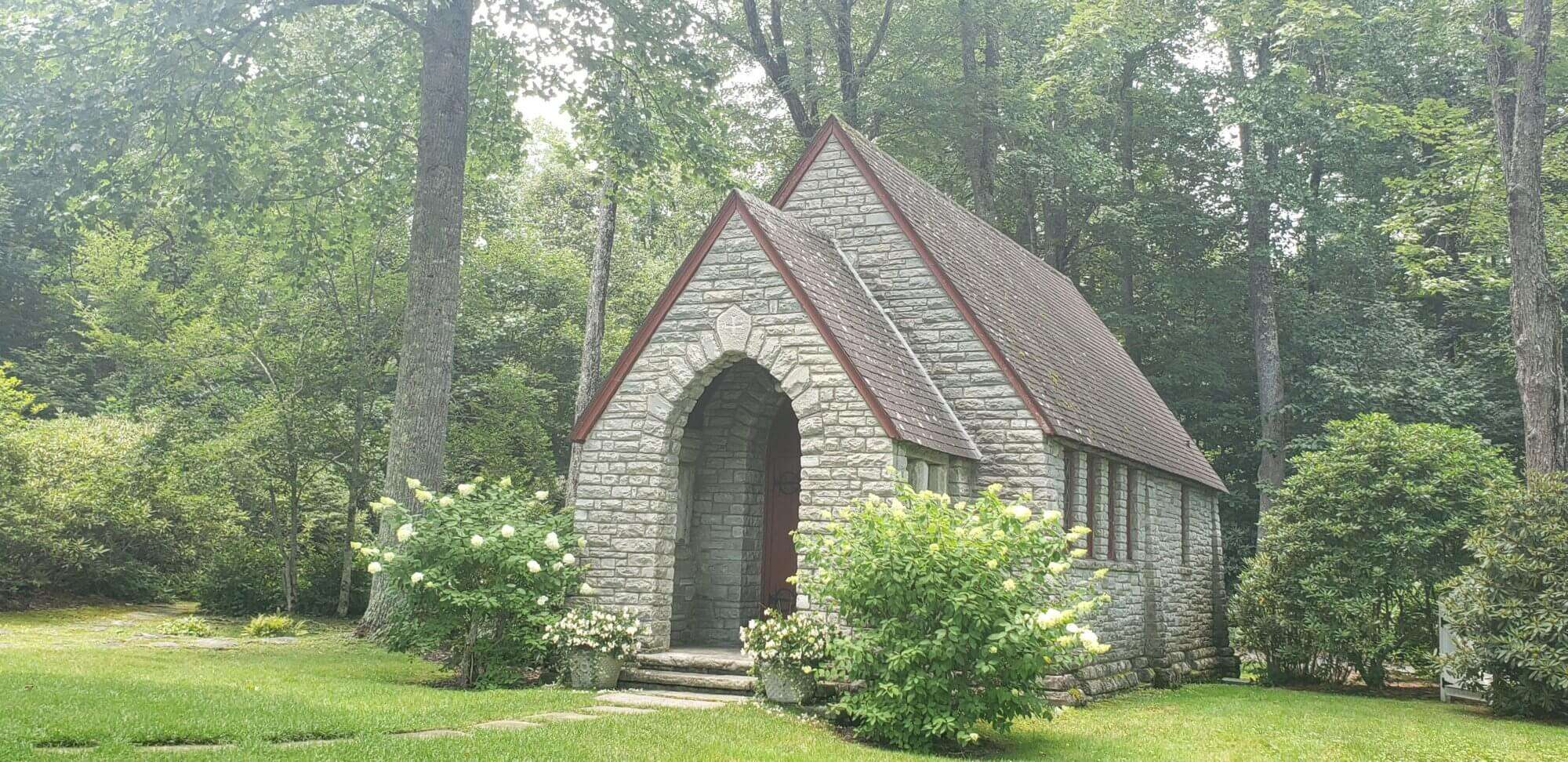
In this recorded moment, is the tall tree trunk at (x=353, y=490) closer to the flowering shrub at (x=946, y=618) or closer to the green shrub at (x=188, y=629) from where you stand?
the green shrub at (x=188, y=629)

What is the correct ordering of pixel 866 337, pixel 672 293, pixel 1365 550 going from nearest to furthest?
pixel 672 293
pixel 866 337
pixel 1365 550

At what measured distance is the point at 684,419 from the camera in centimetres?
1282

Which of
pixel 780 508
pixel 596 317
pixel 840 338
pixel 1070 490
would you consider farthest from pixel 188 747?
pixel 596 317

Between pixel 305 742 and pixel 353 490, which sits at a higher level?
pixel 353 490

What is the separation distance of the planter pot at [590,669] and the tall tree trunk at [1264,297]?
63.3 ft

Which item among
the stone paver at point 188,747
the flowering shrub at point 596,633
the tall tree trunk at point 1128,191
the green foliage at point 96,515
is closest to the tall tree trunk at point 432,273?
the flowering shrub at point 596,633

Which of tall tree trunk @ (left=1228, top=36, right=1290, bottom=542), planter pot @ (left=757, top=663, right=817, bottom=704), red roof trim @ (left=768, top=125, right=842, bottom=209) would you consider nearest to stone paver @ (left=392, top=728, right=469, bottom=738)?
planter pot @ (left=757, top=663, right=817, bottom=704)

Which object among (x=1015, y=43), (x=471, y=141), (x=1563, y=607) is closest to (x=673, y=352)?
(x=471, y=141)

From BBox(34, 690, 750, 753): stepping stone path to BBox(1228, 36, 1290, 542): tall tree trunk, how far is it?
19.0 metres

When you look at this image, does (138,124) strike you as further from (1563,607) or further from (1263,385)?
(1263,385)

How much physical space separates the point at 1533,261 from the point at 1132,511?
6490mm

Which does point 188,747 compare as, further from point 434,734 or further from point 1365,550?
point 1365,550

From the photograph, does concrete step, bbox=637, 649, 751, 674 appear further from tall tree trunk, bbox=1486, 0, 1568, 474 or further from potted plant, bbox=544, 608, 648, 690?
tall tree trunk, bbox=1486, 0, 1568, 474

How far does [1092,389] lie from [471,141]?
11061 mm
